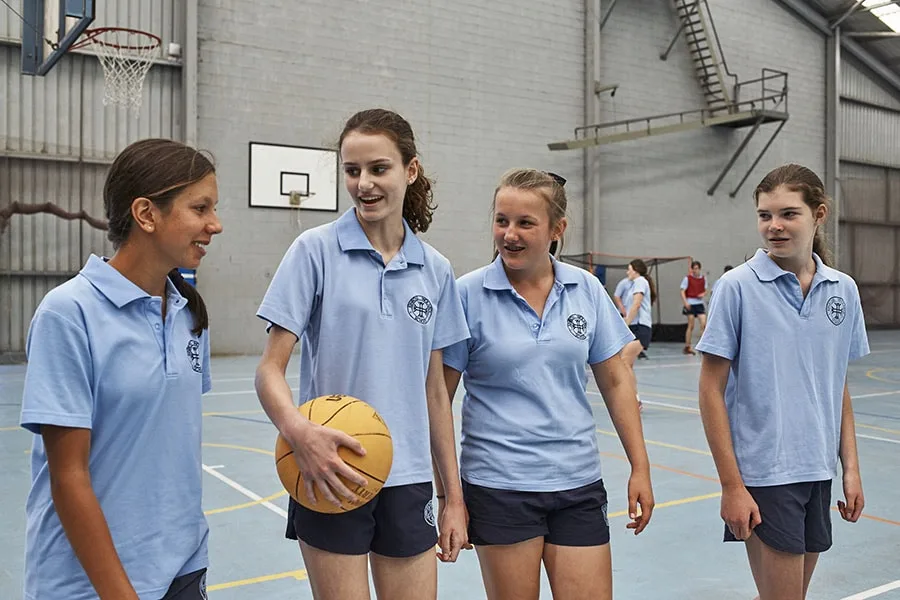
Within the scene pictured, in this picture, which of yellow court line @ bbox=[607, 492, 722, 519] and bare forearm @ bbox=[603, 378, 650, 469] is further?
yellow court line @ bbox=[607, 492, 722, 519]

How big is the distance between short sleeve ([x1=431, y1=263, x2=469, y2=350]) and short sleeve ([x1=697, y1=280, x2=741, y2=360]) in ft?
2.51

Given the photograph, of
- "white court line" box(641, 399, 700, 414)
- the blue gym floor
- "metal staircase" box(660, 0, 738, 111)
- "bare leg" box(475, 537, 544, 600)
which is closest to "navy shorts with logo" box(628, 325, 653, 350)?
"white court line" box(641, 399, 700, 414)

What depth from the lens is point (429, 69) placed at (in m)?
15.5

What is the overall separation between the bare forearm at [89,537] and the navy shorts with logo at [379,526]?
1.97 ft

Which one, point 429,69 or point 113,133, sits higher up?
point 429,69

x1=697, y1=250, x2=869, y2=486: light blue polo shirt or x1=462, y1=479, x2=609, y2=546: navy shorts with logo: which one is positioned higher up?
x1=697, y1=250, x2=869, y2=486: light blue polo shirt

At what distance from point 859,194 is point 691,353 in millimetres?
→ 9716

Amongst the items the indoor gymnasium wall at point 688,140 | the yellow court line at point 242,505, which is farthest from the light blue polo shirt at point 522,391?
the indoor gymnasium wall at point 688,140

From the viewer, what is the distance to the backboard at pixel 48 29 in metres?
9.01

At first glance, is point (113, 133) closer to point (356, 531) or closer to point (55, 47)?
point (55, 47)

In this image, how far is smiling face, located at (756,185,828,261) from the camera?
2.59 m

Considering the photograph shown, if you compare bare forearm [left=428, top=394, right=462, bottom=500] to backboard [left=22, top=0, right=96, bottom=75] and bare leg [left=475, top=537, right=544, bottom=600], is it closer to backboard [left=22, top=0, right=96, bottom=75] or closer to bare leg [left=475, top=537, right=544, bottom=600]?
bare leg [left=475, top=537, right=544, bottom=600]

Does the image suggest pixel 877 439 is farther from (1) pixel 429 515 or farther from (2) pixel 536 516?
(1) pixel 429 515

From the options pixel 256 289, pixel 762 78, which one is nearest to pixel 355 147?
pixel 256 289
